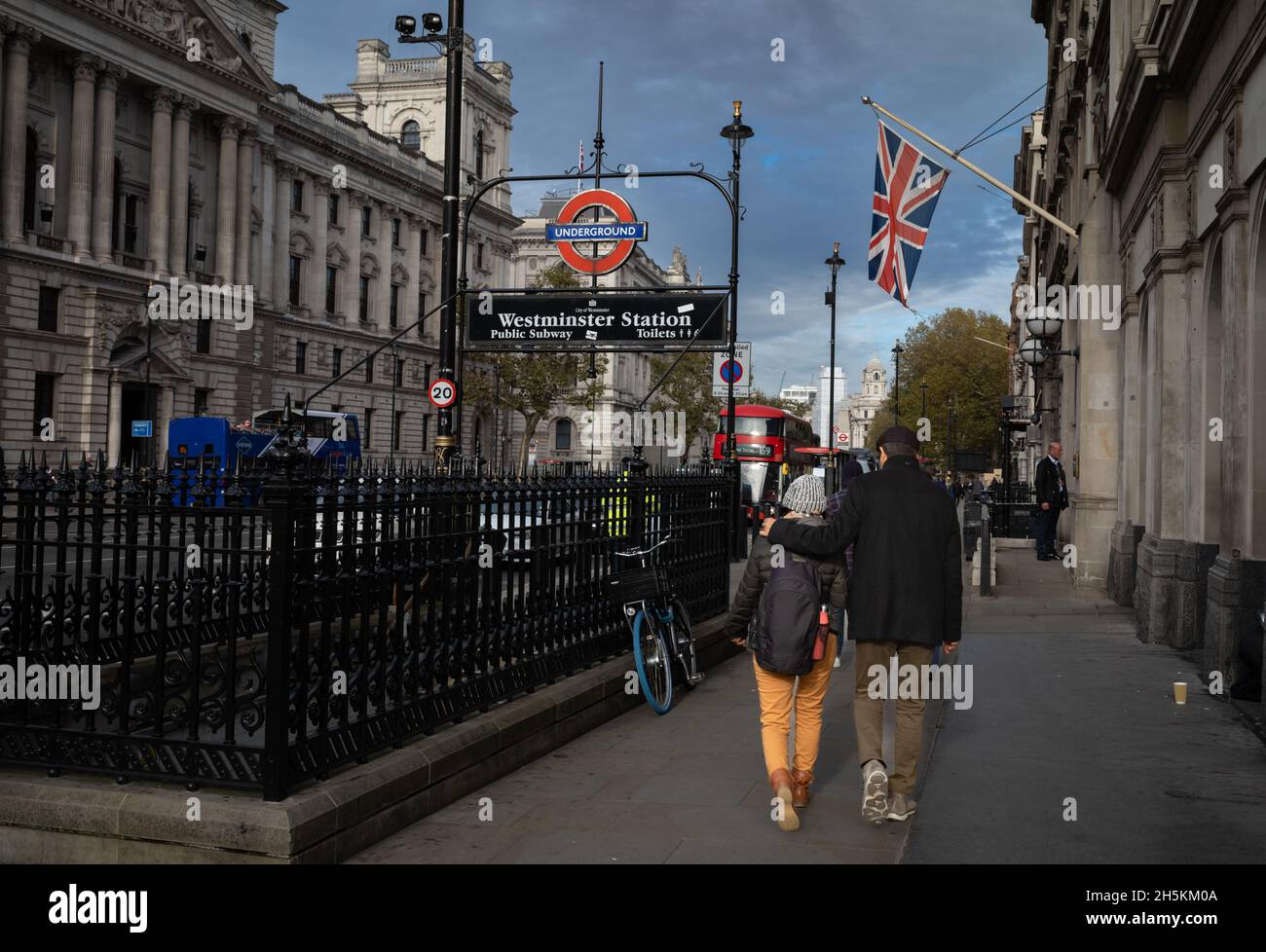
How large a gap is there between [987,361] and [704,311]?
7110 cm

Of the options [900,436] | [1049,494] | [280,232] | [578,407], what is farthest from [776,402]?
[900,436]

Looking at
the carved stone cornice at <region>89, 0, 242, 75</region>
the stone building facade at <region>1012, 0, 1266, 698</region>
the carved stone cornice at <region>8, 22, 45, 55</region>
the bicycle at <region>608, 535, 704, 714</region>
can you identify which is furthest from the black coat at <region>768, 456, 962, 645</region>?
the carved stone cornice at <region>89, 0, 242, 75</region>

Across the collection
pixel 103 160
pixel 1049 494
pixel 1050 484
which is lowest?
pixel 1049 494

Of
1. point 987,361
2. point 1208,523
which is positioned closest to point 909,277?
point 1208,523

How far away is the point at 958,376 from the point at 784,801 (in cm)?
7452

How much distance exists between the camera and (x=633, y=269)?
105 metres

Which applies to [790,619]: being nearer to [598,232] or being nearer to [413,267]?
[598,232]

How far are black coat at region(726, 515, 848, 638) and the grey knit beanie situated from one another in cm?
6

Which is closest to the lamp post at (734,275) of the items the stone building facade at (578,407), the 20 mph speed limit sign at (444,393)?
the 20 mph speed limit sign at (444,393)

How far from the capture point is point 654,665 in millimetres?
8938

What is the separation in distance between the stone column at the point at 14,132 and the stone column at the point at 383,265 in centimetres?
2912

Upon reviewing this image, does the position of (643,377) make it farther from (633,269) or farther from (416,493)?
(416,493)

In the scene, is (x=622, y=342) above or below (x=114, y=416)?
below

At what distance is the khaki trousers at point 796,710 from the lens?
618 centimetres
